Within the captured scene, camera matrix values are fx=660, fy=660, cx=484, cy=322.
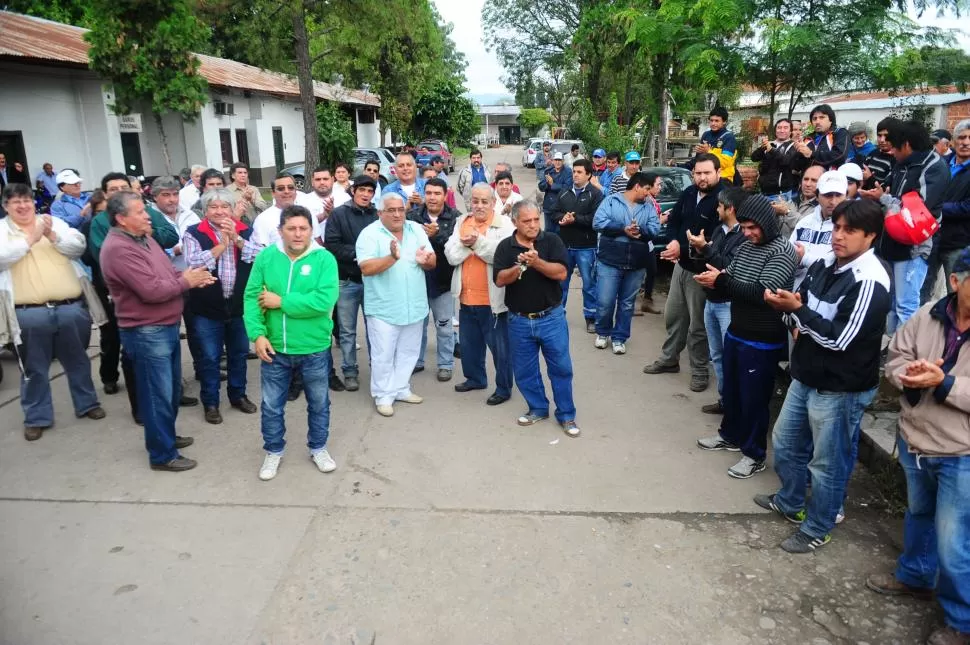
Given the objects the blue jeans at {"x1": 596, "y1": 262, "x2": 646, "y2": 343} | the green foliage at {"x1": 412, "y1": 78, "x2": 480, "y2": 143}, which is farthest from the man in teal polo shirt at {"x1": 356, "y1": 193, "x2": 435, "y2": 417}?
the green foliage at {"x1": 412, "y1": 78, "x2": 480, "y2": 143}

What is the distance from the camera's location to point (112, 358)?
595 centimetres

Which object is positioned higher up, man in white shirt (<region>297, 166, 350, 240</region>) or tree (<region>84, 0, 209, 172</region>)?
tree (<region>84, 0, 209, 172</region>)

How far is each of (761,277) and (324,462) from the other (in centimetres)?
314

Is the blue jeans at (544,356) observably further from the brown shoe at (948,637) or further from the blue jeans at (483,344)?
A: the brown shoe at (948,637)

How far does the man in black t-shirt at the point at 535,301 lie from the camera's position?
4879mm

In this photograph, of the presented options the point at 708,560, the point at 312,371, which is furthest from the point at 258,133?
the point at 708,560

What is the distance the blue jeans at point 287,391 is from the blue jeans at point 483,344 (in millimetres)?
1638

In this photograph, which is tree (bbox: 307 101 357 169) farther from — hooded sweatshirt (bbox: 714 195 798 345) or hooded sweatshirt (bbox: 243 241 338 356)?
hooded sweatshirt (bbox: 714 195 798 345)

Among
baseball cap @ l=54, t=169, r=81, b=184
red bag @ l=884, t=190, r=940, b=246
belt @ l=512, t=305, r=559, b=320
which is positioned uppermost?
baseball cap @ l=54, t=169, r=81, b=184

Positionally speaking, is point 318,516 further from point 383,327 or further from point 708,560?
point 708,560

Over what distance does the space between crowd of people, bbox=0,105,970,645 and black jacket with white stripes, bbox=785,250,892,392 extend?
1 cm

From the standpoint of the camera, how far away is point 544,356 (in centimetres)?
504

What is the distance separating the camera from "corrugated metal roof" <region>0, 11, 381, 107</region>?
13.7 meters

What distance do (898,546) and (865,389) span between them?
104 cm
